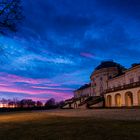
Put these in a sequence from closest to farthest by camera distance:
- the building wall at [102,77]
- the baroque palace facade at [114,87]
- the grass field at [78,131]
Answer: the grass field at [78,131] < the baroque palace facade at [114,87] < the building wall at [102,77]

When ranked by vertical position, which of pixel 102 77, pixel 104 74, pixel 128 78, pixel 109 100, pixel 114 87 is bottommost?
pixel 109 100

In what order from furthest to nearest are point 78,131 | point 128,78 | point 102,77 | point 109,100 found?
point 102,77, point 109,100, point 128,78, point 78,131

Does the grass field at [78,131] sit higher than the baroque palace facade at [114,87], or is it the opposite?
the baroque palace facade at [114,87]

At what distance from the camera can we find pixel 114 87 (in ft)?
163

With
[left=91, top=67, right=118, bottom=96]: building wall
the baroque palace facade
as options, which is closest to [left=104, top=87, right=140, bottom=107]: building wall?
the baroque palace facade

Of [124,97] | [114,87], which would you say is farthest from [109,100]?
[124,97]

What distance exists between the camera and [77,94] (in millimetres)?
99562

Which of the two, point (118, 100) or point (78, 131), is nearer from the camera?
point (78, 131)

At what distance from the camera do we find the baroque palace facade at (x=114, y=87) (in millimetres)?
40250

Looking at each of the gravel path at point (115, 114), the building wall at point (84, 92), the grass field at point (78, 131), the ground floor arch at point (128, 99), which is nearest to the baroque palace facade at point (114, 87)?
the ground floor arch at point (128, 99)

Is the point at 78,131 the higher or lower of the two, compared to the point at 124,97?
lower

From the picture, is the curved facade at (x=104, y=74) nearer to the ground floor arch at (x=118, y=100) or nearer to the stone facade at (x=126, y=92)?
the stone facade at (x=126, y=92)

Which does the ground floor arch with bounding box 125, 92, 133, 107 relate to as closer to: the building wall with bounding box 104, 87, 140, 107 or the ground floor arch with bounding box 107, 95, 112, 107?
the building wall with bounding box 104, 87, 140, 107

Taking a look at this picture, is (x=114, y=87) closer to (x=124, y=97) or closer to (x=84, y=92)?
(x=124, y=97)
